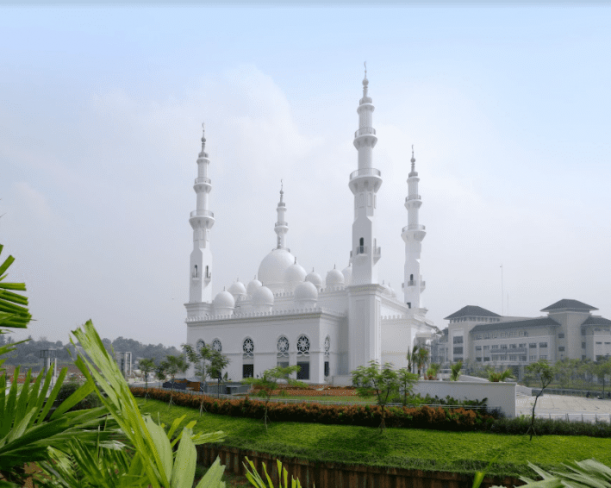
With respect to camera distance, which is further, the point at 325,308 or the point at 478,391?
the point at 325,308

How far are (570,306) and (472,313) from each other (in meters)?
13.2

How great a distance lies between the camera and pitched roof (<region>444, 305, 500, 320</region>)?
64.9 m

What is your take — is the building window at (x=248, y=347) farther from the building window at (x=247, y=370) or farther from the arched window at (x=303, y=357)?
the arched window at (x=303, y=357)

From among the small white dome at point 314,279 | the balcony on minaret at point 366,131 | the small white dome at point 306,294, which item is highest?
the balcony on minaret at point 366,131

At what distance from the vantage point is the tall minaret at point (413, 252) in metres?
38.1

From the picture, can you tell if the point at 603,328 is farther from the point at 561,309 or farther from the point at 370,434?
the point at 370,434

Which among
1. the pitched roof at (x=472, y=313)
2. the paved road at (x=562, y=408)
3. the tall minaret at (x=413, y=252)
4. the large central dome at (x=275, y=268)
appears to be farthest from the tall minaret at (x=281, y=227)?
the pitched roof at (x=472, y=313)

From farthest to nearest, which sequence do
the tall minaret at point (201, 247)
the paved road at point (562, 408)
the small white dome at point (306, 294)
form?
the tall minaret at point (201, 247) < the small white dome at point (306, 294) < the paved road at point (562, 408)

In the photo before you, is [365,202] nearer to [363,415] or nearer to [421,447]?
[363,415]

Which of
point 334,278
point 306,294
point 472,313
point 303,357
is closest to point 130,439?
point 303,357

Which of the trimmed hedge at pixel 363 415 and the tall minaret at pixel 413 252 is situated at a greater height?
the tall minaret at pixel 413 252

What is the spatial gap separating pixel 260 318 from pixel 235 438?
17.2 meters

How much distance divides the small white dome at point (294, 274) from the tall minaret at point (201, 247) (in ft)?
20.1

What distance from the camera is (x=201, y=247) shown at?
122 feet
